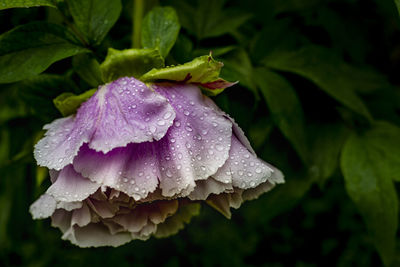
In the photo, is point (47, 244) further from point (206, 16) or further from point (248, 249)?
point (206, 16)

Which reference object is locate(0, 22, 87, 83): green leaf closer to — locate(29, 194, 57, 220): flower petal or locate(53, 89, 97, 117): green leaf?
locate(53, 89, 97, 117): green leaf

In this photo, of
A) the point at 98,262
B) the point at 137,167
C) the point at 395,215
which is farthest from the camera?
the point at 98,262

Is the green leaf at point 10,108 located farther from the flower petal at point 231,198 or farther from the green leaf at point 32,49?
the flower petal at point 231,198

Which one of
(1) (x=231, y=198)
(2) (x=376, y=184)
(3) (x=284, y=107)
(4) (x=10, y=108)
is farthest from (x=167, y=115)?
(4) (x=10, y=108)

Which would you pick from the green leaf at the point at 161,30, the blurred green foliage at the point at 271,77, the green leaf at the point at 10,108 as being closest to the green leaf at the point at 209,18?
the blurred green foliage at the point at 271,77

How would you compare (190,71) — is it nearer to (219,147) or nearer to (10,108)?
(219,147)

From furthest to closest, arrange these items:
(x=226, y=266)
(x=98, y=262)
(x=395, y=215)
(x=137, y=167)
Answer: (x=226, y=266) < (x=98, y=262) < (x=395, y=215) < (x=137, y=167)

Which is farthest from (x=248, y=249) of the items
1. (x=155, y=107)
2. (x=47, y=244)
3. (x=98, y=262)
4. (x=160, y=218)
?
(x=155, y=107)
